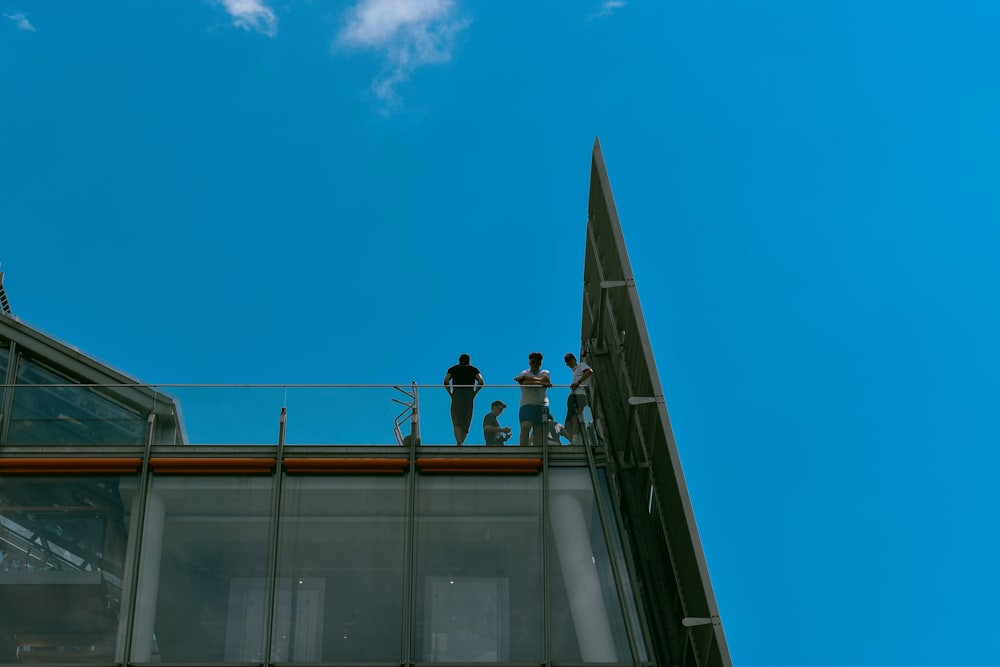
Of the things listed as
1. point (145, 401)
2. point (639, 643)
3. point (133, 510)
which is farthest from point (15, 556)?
point (639, 643)

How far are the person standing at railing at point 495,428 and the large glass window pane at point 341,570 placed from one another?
54.8 inches

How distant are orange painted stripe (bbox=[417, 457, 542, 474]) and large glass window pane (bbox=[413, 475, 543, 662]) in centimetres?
10

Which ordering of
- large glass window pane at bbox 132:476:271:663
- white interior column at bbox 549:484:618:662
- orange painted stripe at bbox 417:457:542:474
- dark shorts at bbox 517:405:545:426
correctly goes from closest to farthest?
1. large glass window pane at bbox 132:476:271:663
2. white interior column at bbox 549:484:618:662
3. orange painted stripe at bbox 417:457:542:474
4. dark shorts at bbox 517:405:545:426

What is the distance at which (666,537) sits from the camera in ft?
65.9

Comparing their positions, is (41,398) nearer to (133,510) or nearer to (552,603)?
(133,510)

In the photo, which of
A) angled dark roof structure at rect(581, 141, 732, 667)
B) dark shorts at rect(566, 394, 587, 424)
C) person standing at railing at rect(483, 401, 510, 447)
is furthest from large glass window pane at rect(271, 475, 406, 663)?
angled dark roof structure at rect(581, 141, 732, 667)

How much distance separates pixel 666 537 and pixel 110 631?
749cm

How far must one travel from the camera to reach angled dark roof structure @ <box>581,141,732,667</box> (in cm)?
1833

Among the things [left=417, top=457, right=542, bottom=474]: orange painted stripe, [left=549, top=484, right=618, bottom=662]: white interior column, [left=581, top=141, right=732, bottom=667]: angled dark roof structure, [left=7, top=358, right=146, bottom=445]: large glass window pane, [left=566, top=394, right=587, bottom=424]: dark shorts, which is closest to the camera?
[left=581, top=141, right=732, bottom=667]: angled dark roof structure

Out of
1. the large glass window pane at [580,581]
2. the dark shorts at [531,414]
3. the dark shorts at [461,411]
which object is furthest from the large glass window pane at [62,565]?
the large glass window pane at [580,581]

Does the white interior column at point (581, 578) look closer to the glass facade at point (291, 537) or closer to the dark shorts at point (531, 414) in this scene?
the glass facade at point (291, 537)

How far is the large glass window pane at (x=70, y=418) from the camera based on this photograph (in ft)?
67.4

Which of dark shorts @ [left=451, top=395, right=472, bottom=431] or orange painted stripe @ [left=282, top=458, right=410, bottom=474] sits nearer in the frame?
orange painted stripe @ [left=282, top=458, right=410, bottom=474]

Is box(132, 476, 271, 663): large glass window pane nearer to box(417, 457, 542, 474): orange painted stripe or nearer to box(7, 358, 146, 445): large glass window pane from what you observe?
box(7, 358, 146, 445): large glass window pane
